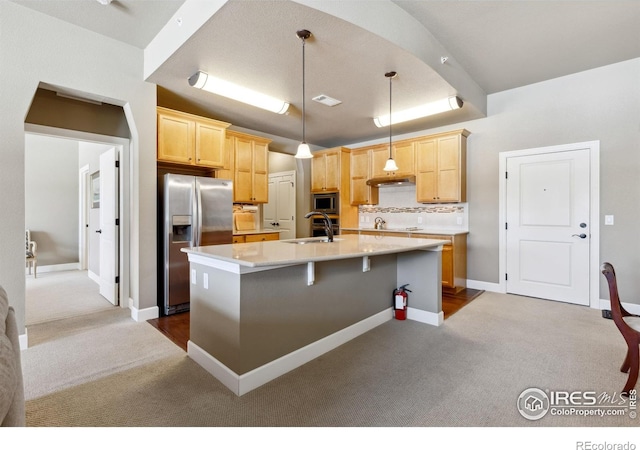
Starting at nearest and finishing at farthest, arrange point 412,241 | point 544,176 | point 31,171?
point 412,241
point 544,176
point 31,171

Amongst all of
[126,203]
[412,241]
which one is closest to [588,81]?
[412,241]

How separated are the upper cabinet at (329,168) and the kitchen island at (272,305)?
3.09 meters

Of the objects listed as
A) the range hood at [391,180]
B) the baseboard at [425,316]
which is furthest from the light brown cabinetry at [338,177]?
the baseboard at [425,316]

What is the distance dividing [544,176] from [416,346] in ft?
10.2

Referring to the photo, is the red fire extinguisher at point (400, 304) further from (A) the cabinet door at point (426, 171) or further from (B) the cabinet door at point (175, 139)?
(B) the cabinet door at point (175, 139)

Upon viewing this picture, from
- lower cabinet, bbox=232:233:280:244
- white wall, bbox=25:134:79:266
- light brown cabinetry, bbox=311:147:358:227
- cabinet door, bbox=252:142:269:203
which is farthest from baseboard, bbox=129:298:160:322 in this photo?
white wall, bbox=25:134:79:266

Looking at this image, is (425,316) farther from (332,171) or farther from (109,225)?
(109,225)

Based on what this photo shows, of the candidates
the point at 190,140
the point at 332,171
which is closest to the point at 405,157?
the point at 332,171

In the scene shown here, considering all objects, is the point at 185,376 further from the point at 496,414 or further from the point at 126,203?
the point at 126,203

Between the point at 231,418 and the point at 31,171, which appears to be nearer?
the point at 231,418

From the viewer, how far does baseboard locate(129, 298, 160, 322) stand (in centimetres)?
345

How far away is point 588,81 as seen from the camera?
12.7 ft

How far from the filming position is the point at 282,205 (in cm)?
705

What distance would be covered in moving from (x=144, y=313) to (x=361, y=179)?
4.12 metres
